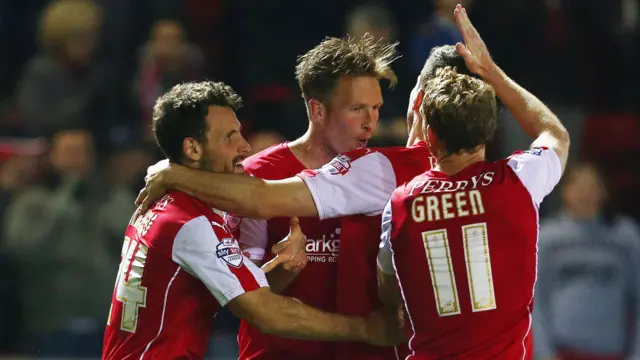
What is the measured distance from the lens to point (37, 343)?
7.91 meters

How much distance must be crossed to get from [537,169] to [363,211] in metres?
0.68

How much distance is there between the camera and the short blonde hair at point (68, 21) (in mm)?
9164

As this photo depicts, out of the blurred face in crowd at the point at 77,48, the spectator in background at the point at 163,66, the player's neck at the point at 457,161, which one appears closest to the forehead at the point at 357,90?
the player's neck at the point at 457,161

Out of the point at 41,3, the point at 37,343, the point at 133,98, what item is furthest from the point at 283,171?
the point at 41,3

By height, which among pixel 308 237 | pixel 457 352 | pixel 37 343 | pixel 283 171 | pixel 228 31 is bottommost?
pixel 37 343

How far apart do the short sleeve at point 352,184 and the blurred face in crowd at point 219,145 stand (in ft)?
0.87

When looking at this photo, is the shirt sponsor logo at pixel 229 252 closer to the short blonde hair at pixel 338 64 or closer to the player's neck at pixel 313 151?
the player's neck at pixel 313 151

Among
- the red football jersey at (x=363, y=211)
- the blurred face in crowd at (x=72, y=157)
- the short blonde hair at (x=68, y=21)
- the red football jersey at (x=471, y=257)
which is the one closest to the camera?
the red football jersey at (x=471, y=257)

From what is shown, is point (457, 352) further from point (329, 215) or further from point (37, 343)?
point (37, 343)

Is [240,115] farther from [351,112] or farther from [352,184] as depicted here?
[352,184]

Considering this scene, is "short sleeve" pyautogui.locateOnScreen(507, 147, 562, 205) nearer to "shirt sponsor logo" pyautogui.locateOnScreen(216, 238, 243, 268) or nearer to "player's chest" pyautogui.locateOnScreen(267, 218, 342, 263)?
"player's chest" pyautogui.locateOnScreen(267, 218, 342, 263)

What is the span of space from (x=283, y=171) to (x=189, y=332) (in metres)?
0.77

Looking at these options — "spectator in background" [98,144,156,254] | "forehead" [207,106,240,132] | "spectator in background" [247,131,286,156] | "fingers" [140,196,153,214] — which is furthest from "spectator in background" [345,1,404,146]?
"fingers" [140,196,153,214]

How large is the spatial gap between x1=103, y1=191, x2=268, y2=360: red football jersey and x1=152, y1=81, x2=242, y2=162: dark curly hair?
24 centimetres
